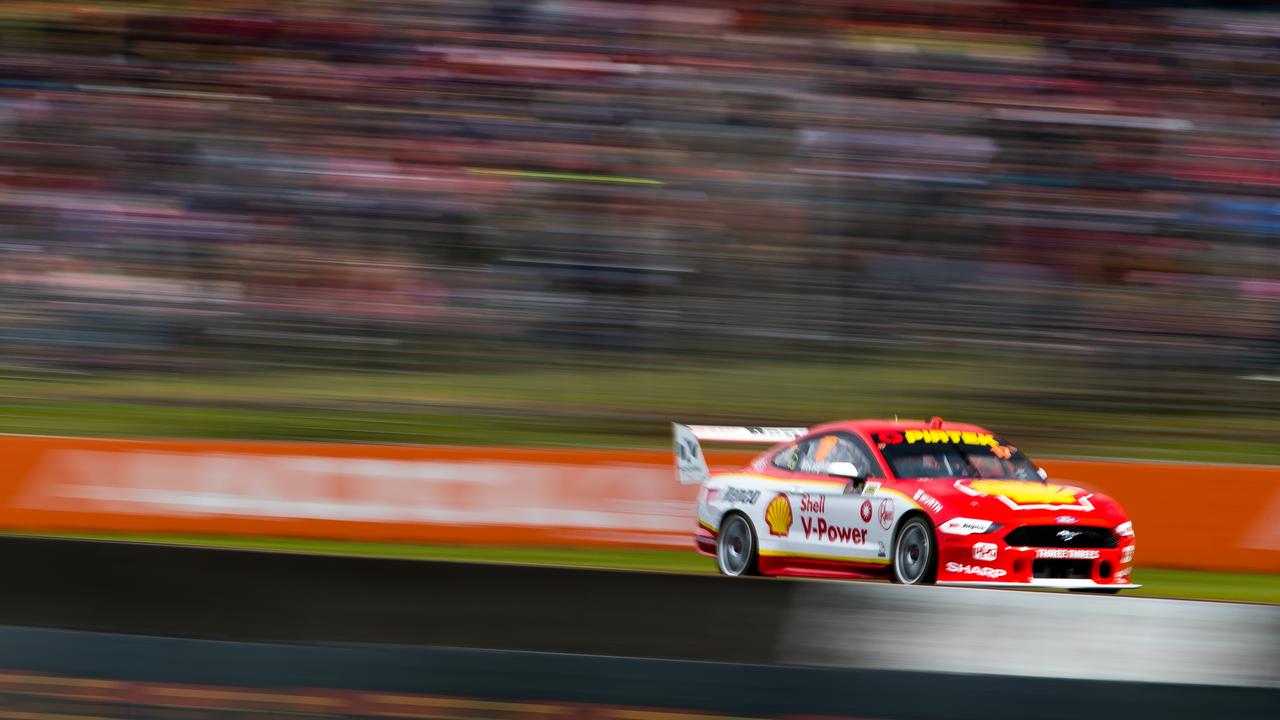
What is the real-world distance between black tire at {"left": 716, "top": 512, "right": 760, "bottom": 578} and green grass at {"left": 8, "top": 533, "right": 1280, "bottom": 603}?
0.45m

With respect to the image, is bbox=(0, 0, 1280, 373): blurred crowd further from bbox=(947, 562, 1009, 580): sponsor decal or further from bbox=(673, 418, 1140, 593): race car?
bbox=(947, 562, 1009, 580): sponsor decal

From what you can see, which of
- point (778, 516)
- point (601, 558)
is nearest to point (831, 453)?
point (778, 516)

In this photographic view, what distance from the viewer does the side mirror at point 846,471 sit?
9.09 meters

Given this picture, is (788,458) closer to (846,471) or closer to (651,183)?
(846,471)

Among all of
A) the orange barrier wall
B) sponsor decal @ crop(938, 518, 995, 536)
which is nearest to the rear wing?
sponsor decal @ crop(938, 518, 995, 536)

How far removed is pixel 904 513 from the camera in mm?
8836

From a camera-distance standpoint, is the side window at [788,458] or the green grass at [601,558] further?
the green grass at [601,558]

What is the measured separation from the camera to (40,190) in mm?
15852

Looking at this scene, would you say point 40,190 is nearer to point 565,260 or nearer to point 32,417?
point 32,417

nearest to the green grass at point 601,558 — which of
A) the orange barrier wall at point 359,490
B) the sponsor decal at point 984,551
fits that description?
the orange barrier wall at point 359,490

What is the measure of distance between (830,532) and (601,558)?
261cm

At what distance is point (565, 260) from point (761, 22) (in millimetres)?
3266

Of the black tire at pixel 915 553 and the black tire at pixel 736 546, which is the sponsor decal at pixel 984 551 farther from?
the black tire at pixel 736 546

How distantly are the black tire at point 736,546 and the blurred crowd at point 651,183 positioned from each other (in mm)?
4444
